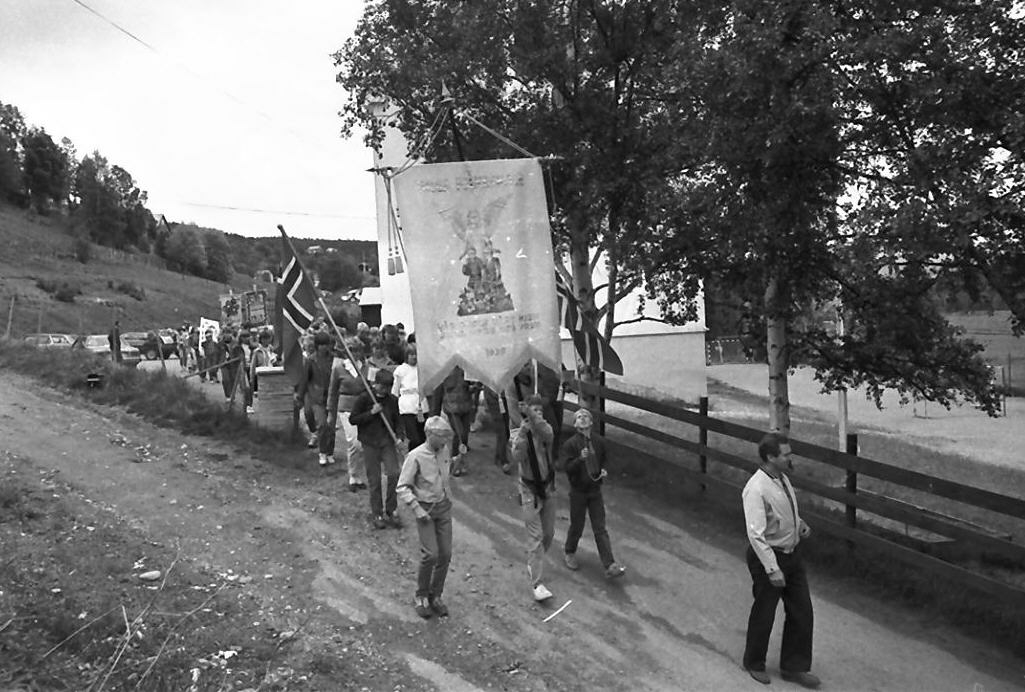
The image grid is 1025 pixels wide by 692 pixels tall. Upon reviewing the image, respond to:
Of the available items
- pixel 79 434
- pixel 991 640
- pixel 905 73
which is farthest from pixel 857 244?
pixel 79 434

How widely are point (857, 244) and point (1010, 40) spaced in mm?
1933

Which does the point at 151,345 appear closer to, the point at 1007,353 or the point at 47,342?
the point at 47,342

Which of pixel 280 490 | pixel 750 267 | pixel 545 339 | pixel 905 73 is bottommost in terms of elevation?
pixel 280 490

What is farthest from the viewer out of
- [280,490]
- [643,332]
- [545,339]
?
[643,332]

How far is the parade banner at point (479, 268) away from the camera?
27.5 ft

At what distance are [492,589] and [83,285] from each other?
72.0 metres

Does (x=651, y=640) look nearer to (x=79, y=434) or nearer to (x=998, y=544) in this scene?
(x=998, y=544)

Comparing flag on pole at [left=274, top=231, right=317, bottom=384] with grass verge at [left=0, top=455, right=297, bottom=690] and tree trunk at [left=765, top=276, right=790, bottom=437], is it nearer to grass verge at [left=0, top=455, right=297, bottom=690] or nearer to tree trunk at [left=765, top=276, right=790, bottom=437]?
grass verge at [left=0, top=455, right=297, bottom=690]

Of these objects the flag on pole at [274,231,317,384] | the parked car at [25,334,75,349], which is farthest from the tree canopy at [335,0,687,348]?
the parked car at [25,334,75,349]

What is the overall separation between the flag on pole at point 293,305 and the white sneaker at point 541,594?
5525 millimetres

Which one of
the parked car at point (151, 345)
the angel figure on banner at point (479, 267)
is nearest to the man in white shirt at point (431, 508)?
the angel figure on banner at point (479, 267)

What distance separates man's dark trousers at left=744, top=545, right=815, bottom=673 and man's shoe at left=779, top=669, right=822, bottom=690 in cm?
3

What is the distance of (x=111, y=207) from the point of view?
10019 centimetres

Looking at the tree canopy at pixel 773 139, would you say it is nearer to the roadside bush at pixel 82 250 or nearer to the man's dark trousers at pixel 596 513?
the man's dark trousers at pixel 596 513
